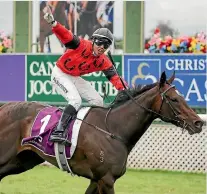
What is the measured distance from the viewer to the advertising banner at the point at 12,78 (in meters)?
14.6

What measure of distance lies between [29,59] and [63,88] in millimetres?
5503

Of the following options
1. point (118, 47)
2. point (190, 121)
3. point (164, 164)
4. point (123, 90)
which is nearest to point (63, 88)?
point (123, 90)

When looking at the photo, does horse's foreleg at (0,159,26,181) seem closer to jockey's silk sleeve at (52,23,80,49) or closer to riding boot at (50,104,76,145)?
riding boot at (50,104,76,145)

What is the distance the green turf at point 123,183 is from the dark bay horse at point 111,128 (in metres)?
2.30

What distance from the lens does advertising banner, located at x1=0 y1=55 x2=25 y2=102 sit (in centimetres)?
1460

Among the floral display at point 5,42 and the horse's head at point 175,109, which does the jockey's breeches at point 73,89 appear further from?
the floral display at point 5,42

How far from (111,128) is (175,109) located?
811 mm

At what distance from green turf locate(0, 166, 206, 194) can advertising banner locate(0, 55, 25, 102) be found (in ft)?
5.35

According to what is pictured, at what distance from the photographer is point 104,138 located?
28.7 ft

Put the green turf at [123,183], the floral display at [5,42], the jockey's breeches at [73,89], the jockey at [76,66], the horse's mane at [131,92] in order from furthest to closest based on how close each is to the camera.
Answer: the floral display at [5,42]
the green turf at [123,183]
the jockey's breeches at [73,89]
the horse's mane at [131,92]
the jockey at [76,66]

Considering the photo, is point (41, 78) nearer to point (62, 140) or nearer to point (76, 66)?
point (76, 66)

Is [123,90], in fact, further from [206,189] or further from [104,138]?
[206,189]

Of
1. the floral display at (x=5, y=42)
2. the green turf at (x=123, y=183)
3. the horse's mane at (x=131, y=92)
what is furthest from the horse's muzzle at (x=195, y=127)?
the floral display at (x=5, y=42)

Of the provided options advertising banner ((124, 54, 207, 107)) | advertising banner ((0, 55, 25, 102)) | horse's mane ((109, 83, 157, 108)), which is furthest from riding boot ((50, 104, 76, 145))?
advertising banner ((0, 55, 25, 102))
